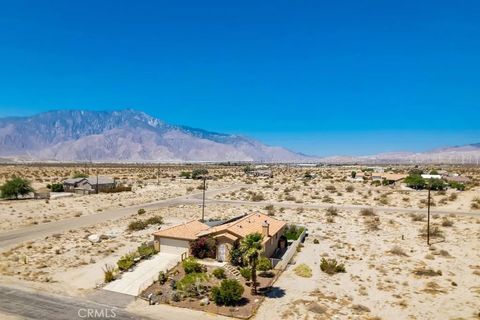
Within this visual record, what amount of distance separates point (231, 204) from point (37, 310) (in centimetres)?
4835

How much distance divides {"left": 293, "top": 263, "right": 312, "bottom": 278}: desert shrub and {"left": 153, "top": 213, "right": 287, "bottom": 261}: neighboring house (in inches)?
118

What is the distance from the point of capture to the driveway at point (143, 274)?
86.9ft

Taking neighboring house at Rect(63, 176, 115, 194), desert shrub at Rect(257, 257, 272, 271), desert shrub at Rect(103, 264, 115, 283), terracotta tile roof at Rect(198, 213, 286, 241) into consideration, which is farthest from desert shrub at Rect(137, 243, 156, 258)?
neighboring house at Rect(63, 176, 115, 194)

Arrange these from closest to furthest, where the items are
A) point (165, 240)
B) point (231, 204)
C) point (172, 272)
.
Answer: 1. point (172, 272)
2. point (165, 240)
3. point (231, 204)

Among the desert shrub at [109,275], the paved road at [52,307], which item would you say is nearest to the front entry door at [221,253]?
the desert shrub at [109,275]

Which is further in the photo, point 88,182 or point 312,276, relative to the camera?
point 88,182

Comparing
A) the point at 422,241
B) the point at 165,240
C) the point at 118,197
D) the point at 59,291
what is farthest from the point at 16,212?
the point at 422,241

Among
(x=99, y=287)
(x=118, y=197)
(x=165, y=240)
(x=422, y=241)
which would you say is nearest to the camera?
(x=99, y=287)

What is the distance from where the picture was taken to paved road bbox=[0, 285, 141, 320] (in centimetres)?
2214

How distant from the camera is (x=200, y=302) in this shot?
80.6 feet

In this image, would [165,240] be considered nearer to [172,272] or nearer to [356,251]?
[172,272]

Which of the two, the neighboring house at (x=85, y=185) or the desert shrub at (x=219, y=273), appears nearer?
the desert shrub at (x=219, y=273)

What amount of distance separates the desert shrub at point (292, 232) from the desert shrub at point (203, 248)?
10.8m

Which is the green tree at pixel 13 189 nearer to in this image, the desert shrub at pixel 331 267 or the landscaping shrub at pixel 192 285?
the landscaping shrub at pixel 192 285
